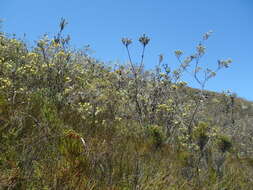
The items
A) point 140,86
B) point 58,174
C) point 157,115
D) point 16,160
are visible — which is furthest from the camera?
point 140,86

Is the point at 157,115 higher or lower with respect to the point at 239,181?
higher

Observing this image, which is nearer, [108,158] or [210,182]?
[108,158]

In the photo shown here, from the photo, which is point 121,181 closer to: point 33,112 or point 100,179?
point 100,179

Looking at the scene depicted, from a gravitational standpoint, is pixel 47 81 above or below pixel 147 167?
above

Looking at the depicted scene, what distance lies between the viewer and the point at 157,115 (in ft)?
37.1

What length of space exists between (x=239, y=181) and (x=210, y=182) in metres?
1.37

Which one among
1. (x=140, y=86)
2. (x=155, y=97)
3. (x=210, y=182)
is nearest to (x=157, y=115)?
(x=155, y=97)

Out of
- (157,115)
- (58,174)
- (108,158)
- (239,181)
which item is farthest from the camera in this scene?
(157,115)

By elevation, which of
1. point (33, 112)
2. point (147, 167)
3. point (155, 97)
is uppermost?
point (155, 97)

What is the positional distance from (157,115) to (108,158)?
7.79 m

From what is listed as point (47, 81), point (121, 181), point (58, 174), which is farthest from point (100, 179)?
point (47, 81)

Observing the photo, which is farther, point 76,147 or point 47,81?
point 47,81

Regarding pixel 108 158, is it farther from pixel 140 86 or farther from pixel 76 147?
pixel 140 86

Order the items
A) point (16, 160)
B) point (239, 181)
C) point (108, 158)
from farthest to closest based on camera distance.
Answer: point (239, 181), point (108, 158), point (16, 160)
